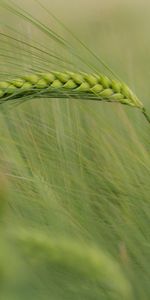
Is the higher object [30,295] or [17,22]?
[17,22]

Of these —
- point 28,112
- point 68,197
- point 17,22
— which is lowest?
point 68,197

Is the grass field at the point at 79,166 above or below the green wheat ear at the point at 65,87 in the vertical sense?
below

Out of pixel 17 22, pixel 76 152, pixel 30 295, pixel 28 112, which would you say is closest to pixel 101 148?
pixel 76 152

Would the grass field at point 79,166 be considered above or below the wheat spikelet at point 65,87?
below

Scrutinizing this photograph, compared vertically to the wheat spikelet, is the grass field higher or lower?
lower

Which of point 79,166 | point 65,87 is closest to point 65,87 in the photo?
point 65,87

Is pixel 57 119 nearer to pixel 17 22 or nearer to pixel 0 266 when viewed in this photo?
pixel 17 22

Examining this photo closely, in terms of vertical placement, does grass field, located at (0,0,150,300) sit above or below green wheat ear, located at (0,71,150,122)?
below
